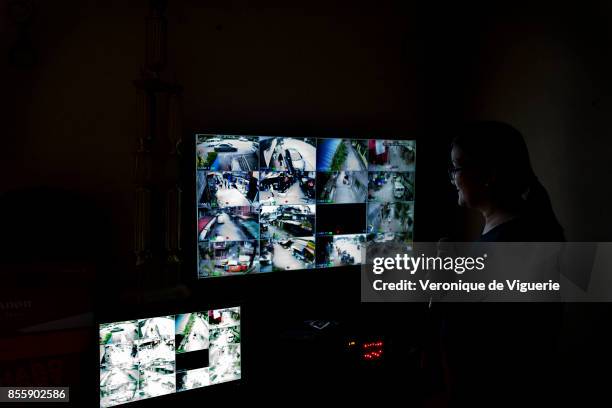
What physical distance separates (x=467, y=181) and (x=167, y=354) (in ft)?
4.16

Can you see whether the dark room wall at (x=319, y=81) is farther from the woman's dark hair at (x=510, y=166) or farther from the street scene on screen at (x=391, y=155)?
the woman's dark hair at (x=510, y=166)

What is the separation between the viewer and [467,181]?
1529 millimetres

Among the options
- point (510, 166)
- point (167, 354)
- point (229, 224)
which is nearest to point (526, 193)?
point (510, 166)

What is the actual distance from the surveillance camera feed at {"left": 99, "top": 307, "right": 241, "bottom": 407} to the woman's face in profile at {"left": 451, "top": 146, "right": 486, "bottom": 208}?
102 cm

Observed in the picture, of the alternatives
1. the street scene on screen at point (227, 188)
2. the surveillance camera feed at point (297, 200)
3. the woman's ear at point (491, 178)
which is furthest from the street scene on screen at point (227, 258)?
the woman's ear at point (491, 178)

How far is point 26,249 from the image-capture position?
1.96 meters

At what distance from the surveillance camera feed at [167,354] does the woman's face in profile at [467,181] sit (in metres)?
1.02

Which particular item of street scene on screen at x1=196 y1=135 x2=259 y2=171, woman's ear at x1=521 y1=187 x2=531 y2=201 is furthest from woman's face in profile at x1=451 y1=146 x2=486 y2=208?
street scene on screen at x1=196 y1=135 x2=259 y2=171

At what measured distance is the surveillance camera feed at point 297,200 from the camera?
2141mm

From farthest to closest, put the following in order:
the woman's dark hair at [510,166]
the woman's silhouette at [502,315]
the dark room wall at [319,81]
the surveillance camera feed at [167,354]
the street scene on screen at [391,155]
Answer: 1. the street scene on screen at [391,155]
2. the dark room wall at [319,81]
3. the surveillance camera feed at [167,354]
4. the woman's dark hair at [510,166]
5. the woman's silhouette at [502,315]

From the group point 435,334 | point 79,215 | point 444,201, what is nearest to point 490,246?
point 435,334

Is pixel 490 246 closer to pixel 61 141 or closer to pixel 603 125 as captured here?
pixel 603 125

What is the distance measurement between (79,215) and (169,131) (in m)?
0.57

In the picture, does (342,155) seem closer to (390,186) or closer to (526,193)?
(390,186)
